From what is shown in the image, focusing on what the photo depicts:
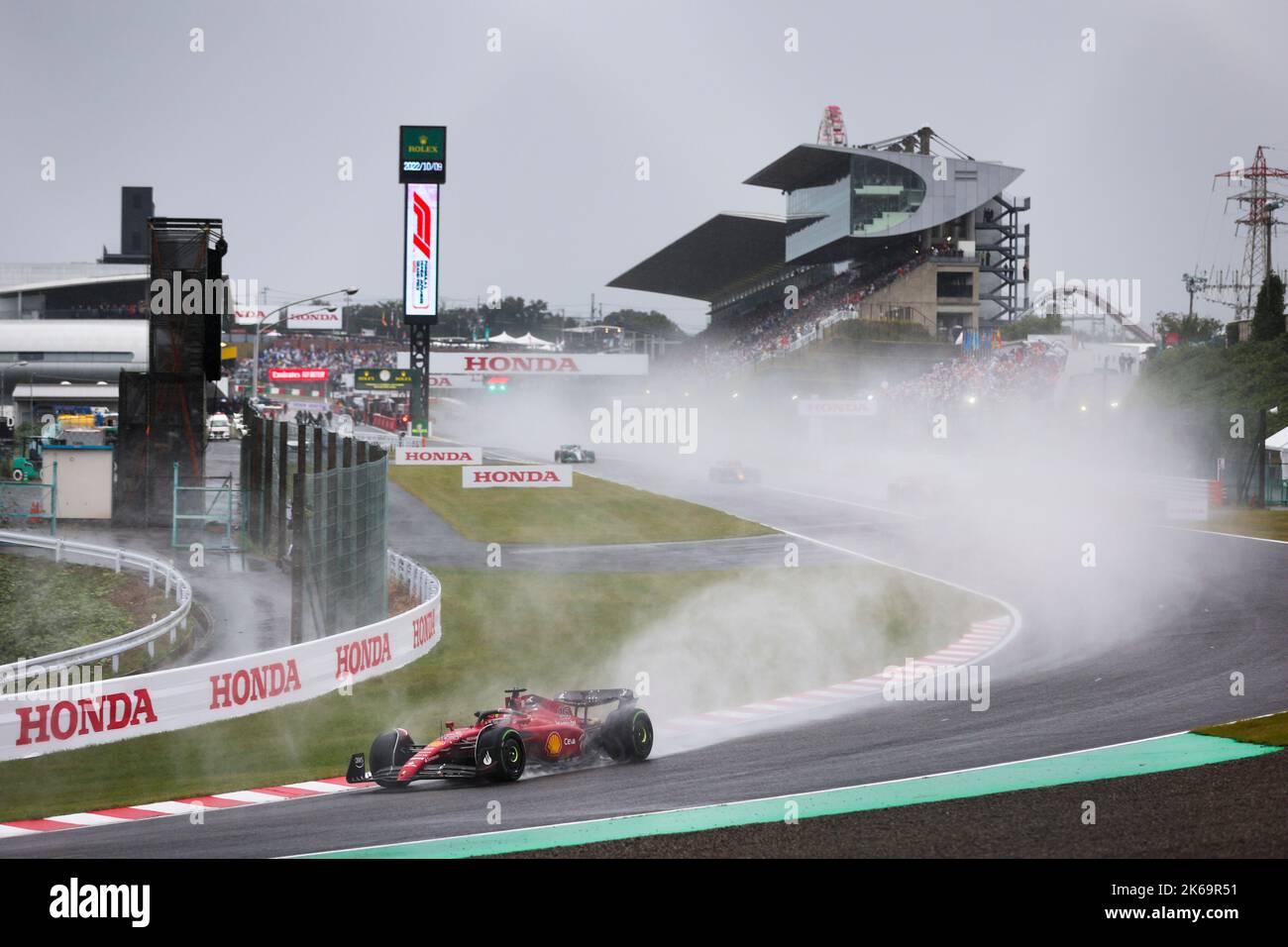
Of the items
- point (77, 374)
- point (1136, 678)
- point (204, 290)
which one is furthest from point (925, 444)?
point (77, 374)

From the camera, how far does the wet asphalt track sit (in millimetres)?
A: 11227

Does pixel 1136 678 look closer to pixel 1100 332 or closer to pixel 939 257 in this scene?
pixel 939 257

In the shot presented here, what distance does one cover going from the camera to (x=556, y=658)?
68.4ft

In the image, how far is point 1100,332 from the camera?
103062 millimetres

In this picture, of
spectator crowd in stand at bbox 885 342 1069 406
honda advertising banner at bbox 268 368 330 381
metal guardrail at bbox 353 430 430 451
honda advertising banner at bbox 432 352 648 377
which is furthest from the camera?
honda advertising banner at bbox 268 368 330 381

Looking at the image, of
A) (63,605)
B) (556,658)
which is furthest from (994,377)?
(63,605)

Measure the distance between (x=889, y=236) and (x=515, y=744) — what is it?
2940 inches

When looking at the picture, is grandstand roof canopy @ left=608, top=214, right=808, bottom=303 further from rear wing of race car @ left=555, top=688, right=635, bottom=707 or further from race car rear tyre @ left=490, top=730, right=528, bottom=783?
race car rear tyre @ left=490, top=730, right=528, bottom=783

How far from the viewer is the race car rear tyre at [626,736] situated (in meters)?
13.8

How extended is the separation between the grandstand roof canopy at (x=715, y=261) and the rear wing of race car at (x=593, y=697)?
77.8 meters

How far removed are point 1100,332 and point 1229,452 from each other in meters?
63.5

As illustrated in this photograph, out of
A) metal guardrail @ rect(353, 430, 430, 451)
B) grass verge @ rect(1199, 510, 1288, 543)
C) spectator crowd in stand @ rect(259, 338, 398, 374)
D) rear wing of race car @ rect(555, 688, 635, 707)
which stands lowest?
rear wing of race car @ rect(555, 688, 635, 707)

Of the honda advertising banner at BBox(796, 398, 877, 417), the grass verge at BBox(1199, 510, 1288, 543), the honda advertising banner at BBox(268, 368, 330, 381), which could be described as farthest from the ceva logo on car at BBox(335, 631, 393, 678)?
the honda advertising banner at BBox(268, 368, 330, 381)

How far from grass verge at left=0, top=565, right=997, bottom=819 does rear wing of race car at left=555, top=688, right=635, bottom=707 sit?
267cm
